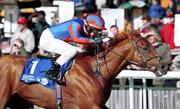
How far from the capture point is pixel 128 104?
1048 cm

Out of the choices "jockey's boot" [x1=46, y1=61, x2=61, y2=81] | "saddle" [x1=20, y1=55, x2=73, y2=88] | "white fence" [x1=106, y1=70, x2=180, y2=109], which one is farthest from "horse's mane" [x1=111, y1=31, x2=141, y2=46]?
"white fence" [x1=106, y1=70, x2=180, y2=109]

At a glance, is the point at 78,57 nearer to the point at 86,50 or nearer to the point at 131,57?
the point at 86,50

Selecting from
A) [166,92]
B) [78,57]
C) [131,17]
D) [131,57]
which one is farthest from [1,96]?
[131,17]

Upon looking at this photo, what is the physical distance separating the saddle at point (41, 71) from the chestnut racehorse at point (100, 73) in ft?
0.26

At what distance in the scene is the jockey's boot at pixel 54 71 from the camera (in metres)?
8.79

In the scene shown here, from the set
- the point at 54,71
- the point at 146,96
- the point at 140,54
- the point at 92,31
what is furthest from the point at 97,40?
the point at 146,96

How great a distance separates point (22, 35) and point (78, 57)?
424 cm

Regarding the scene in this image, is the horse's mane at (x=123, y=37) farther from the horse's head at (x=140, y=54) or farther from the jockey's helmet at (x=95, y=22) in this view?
the jockey's helmet at (x=95, y=22)

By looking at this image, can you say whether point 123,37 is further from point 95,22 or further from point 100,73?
point 100,73

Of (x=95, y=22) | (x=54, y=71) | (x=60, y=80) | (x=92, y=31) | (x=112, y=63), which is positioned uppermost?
(x=95, y=22)

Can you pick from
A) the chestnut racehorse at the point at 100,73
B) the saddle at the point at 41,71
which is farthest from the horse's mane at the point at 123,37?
the saddle at the point at 41,71

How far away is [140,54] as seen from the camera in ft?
28.7

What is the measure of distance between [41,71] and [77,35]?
2.63 ft

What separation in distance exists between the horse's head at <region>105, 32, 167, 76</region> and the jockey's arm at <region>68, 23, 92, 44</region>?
18.4 inches
